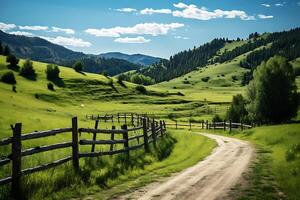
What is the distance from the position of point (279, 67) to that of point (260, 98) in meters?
6.29

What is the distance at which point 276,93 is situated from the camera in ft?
198

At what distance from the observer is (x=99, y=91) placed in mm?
144125

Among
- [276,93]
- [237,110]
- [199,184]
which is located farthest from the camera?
[237,110]

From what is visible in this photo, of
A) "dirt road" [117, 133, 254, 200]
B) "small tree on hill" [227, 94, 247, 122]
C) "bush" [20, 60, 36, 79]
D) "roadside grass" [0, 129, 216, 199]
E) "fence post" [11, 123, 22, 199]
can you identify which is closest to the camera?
"fence post" [11, 123, 22, 199]

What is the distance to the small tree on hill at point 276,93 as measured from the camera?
60.3 m

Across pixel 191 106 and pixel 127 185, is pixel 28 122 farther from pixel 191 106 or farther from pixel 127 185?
pixel 191 106

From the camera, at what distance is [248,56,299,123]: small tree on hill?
60.3 meters

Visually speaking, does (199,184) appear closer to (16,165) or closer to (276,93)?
(16,165)

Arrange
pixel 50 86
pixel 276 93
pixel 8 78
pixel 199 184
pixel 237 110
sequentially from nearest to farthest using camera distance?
pixel 199 184
pixel 276 93
pixel 237 110
pixel 8 78
pixel 50 86

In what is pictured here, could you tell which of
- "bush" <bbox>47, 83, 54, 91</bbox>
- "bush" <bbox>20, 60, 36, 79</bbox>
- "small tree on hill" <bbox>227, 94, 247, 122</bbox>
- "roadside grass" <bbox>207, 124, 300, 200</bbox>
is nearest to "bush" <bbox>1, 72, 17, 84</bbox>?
"bush" <bbox>47, 83, 54, 91</bbox>

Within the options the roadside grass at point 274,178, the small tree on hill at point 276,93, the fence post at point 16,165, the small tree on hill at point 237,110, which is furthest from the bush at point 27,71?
the fence post at point 16,165

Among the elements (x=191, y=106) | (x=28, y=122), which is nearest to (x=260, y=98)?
(x=28, y=122)

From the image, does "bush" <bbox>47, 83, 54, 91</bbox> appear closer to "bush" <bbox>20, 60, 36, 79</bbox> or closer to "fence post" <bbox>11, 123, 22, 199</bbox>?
"bush" <bbox>20, 60, 36, 79</bbox>

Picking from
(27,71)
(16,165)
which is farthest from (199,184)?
(27,71)
